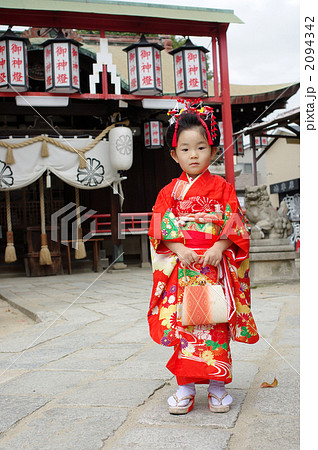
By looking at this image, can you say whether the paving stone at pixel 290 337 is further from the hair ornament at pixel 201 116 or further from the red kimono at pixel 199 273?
the hair ornament at pixel 201 116

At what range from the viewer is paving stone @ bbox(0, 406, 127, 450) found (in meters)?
1.93

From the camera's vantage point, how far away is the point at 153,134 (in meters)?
11.2

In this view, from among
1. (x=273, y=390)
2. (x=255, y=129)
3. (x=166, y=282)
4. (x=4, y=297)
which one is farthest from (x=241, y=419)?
(x=255, y=129)

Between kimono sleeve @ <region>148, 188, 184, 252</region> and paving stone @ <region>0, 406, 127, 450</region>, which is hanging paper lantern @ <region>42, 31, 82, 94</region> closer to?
kimono sleeve @ <region>148, 188, 184, 252</region>

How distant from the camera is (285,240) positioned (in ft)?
23.8

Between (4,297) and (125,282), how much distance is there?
84.6 inches

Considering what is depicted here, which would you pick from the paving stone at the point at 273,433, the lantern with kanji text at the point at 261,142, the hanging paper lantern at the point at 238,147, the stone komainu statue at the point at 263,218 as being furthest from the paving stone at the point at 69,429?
the lantern with kanji text at the point at 261,142

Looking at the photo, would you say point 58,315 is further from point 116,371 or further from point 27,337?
point 116,371

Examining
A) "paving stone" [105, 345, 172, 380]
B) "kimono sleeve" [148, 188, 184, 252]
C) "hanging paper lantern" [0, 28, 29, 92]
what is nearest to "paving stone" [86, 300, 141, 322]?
"paving stone" [105, 345, 172, 380]

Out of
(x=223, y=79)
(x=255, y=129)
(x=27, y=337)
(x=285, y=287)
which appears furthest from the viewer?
(x=255, y=129)

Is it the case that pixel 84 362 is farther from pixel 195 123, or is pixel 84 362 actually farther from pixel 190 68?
pixel 190 68

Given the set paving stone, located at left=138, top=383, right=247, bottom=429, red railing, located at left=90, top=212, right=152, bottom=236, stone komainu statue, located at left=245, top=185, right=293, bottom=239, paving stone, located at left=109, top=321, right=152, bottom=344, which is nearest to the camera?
paving stone, located at left=138, top=383, right=247, bottom=429

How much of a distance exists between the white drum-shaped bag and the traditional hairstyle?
751cm

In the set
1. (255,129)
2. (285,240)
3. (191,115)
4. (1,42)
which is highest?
(1,42)
